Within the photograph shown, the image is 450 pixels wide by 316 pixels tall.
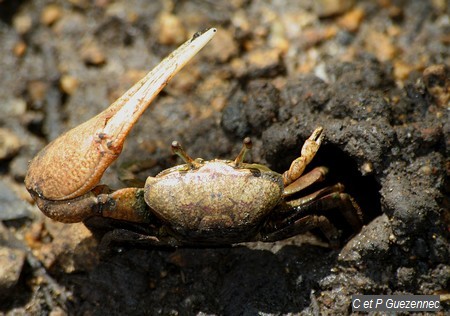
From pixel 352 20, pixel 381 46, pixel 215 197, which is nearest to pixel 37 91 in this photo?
pixel 215 197

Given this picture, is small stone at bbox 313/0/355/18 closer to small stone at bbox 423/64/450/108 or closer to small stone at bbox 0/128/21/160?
small stone at bbox 423/64/450/108

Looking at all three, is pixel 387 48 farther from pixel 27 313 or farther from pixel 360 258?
pixel 27 313

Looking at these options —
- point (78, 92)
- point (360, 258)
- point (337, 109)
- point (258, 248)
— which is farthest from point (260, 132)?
point (78, 92)

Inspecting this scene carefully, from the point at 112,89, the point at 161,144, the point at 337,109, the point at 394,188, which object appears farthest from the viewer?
the point at 112,89

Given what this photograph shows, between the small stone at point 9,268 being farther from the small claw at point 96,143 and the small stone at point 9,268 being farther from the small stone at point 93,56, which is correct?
the small stone at point 93,56

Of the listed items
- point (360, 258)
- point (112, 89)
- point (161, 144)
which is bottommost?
point (360, 258)

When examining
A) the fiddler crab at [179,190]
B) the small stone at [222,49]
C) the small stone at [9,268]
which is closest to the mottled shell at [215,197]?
the fiddler crab at [179,190]

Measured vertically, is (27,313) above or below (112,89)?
below

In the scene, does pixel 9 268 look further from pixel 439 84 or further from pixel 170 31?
pixel 439 84
